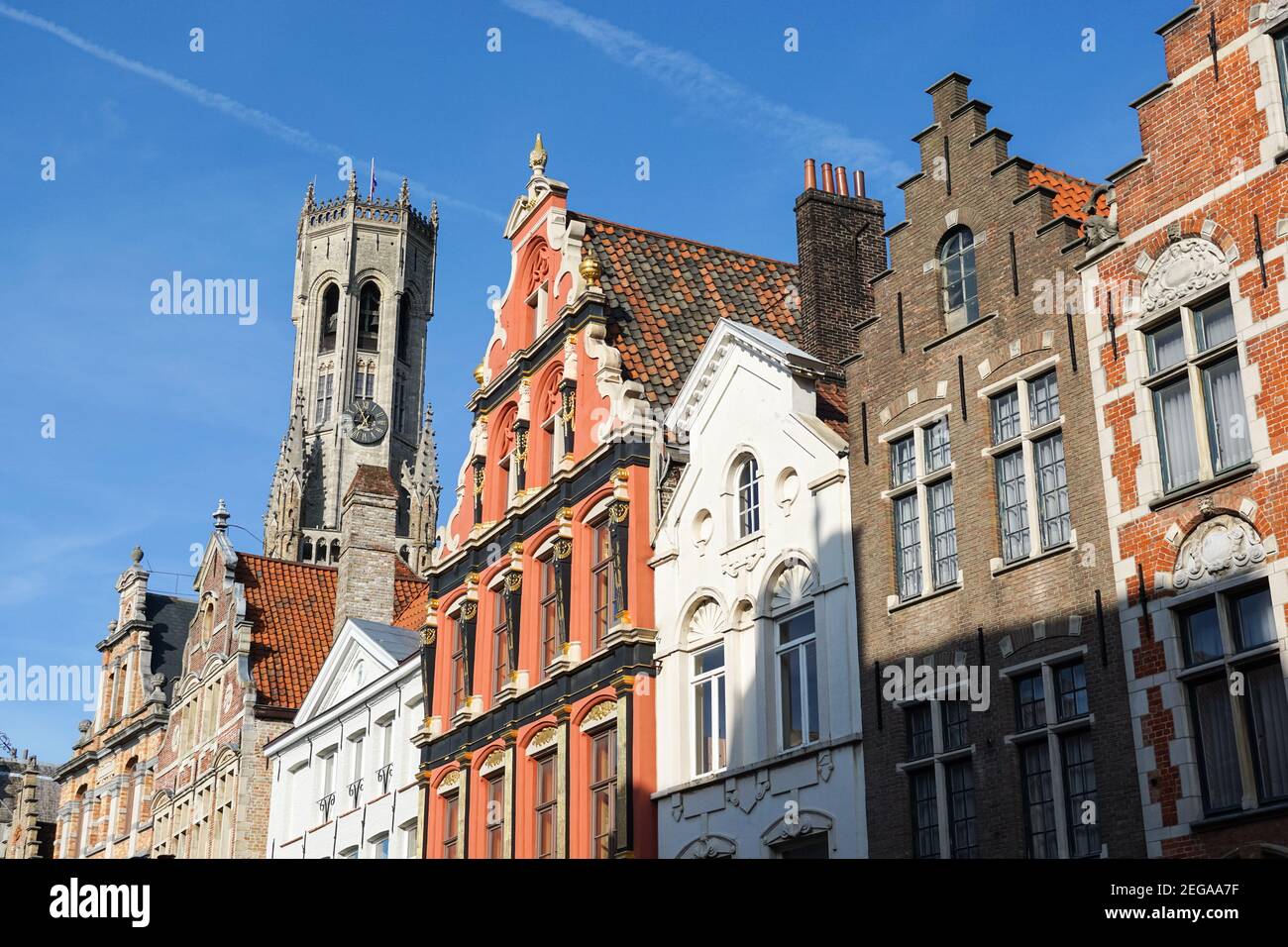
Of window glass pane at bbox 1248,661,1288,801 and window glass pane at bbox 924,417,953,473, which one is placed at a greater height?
window glass pane at bbox 924,417,953,473

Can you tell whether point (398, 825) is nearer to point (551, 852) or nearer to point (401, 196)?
point (551, 852)

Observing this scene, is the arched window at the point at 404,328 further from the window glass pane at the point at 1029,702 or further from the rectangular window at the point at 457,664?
the window glass pane at the point at 1029,702

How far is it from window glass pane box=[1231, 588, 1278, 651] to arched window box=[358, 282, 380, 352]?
135m

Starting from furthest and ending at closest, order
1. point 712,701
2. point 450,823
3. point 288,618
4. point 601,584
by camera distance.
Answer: point 288,618 → point 450,823 → point 601,584 → point 712,701

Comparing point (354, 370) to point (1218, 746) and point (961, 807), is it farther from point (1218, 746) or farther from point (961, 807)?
point (1218, 746)

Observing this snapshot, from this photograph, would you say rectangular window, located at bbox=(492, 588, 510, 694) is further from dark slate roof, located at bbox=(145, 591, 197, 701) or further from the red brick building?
dark slate roof, located at bbox=(145, 591, 197, 701)

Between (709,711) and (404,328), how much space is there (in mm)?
128647

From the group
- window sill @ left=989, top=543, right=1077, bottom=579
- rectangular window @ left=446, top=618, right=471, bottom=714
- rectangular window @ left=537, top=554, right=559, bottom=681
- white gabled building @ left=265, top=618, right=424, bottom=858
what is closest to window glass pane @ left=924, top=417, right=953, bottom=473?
window sill @ left=989, top=543, right=1077, bottom=579

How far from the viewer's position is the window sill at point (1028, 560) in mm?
20922

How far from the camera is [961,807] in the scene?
21828 millimetres

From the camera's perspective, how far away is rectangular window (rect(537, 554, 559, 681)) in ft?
103

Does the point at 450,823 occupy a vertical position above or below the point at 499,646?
below

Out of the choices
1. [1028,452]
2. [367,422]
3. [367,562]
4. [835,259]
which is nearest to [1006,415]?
[1028,452]

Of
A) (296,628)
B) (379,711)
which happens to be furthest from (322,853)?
(296,628)
